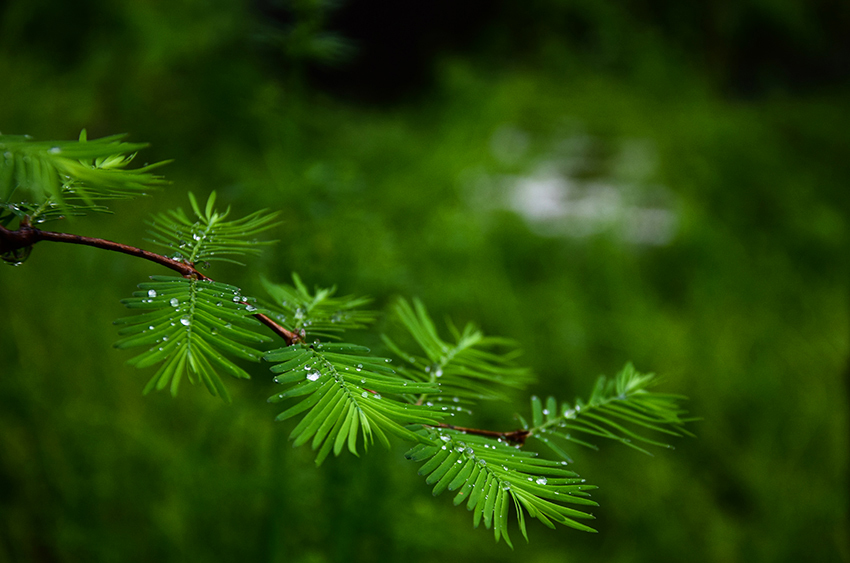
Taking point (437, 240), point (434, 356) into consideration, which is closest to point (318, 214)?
point (434, 356)

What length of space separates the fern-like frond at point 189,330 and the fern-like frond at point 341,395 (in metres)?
0.02

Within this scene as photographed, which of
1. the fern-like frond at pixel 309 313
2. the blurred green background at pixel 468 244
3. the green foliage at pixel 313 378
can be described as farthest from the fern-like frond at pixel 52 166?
the blurred green background at pixel 468 244

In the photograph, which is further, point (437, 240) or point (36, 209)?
point (437, 240)

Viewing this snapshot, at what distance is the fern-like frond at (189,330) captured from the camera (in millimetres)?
218

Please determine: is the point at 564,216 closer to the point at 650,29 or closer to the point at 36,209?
the point at 650,29

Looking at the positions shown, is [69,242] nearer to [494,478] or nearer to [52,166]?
[52,166]

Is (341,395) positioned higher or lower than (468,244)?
lower

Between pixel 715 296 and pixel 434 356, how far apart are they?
1.60 meters

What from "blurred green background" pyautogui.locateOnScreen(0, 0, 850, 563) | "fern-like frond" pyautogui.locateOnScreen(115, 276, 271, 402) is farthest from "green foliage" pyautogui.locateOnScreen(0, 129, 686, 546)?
"blurred green background" pyautogui.locateOnScreen(0, 0, 850, 563)

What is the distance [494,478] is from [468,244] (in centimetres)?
144

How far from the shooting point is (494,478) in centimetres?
24

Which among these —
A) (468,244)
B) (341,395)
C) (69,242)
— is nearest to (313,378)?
(341,395)

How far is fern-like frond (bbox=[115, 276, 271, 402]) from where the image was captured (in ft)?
0.71

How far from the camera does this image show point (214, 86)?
1.99 metres
